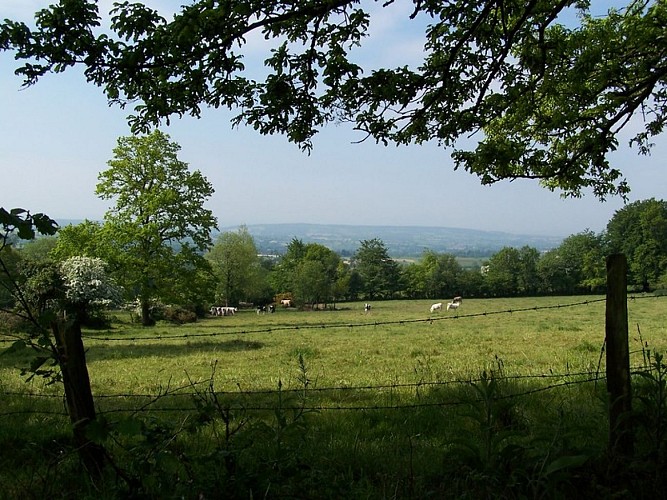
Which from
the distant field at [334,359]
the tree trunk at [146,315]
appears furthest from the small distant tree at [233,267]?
the distant field at [334,359]

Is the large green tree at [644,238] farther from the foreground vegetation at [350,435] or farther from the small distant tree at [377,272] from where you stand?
the foreground vegetation at [350,435]

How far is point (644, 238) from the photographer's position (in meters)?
64.1

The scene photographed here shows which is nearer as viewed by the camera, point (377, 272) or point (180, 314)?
point (180, 314)

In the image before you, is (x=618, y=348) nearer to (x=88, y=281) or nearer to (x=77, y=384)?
(x=77, y=384)

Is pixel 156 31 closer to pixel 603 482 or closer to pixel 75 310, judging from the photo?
pixel 75 310

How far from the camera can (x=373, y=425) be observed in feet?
19.3

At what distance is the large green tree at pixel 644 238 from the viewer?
61.6 metres

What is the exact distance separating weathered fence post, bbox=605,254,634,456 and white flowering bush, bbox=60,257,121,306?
73.7 ft

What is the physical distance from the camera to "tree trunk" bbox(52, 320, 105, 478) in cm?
339

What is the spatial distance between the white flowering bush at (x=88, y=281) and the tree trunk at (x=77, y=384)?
20.9 meters

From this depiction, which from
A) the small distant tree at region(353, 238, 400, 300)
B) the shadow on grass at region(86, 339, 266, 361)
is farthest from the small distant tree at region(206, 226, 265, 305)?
the shadow on grass at region(86, 339, 266, 361)

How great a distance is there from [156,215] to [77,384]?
29422mm

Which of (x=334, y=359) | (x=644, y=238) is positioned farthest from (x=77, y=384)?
(x=644, y=238)

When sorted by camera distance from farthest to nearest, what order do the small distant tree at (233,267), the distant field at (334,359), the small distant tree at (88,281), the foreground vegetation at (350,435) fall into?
the small distant tree at (233,267), the small distant tree at (88,281), the distant field at (334,359), the foreground vegetation at (350,435)
